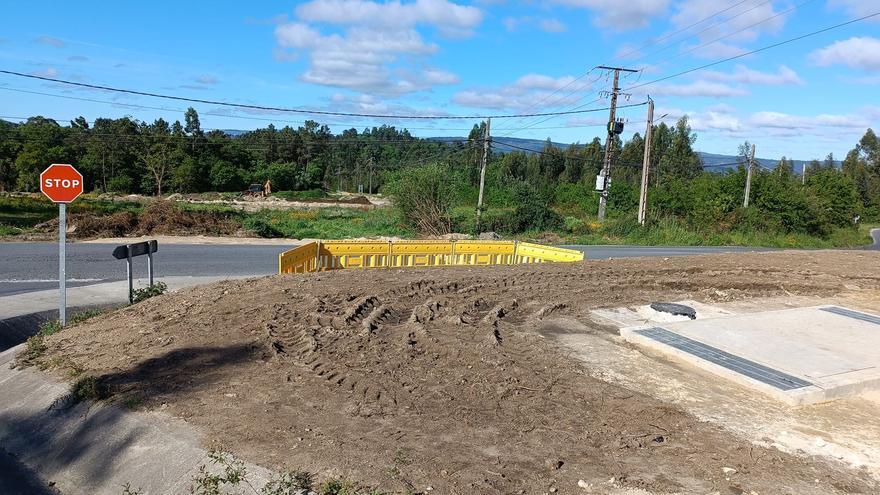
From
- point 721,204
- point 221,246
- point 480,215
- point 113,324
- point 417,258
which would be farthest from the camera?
point 721,204

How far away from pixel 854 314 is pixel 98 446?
12.0 m

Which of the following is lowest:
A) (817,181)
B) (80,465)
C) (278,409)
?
(80,465)

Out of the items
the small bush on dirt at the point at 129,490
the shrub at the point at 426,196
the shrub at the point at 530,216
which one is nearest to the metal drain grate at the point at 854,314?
the small bush on dirt at the point at 129,490

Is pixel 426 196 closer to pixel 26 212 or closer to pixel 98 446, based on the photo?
pixel 26 212

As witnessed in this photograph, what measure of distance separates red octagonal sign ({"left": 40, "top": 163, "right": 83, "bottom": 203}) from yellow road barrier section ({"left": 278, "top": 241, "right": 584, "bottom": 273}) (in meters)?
4.27

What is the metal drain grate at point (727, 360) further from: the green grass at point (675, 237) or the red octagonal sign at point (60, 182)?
the green grass at point (675, 237)

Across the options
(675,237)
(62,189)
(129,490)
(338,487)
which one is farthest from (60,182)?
(675,237)

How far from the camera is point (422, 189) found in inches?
1262

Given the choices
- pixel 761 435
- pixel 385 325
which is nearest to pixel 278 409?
pixel 385 325

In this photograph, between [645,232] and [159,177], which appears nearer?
[645,232]

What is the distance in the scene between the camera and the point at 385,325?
9359 millimetres

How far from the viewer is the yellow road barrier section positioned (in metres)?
14.9

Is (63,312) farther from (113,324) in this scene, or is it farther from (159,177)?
(159,177)

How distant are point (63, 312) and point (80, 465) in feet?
16.5
